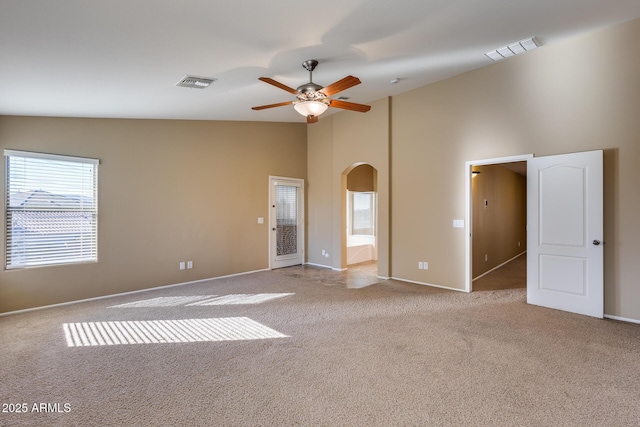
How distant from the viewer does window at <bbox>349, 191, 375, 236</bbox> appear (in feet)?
28.4

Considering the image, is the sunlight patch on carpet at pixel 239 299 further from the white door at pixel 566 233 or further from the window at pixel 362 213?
the window at pixel 362 213

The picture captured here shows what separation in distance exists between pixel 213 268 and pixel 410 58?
4650 millimetres

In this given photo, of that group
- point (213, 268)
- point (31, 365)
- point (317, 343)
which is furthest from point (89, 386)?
point (213, 268)

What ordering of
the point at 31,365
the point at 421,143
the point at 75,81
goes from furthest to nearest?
1. the point at 421,143
2. the point at 75,81
3. the point at 31,365

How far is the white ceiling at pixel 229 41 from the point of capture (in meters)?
2.47

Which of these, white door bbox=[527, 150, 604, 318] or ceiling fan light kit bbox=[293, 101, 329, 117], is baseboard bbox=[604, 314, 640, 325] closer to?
white door bbox=[527, 150, 604, 318]

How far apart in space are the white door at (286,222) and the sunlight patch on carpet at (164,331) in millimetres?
3187

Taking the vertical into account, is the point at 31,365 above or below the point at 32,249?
below

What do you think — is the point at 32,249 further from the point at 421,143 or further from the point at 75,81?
the point at 421,143

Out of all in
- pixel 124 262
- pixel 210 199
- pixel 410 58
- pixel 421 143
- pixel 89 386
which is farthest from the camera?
pixel 210 199

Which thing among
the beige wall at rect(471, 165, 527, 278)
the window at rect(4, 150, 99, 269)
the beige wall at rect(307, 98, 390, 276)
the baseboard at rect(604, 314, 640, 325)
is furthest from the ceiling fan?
the baseboard at rect(604, 314, 640, 325)

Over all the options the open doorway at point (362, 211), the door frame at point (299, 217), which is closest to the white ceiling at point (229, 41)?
the door frame at point (299, 217)

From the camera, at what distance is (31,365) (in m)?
2.68

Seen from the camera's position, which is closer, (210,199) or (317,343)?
(317,343)
